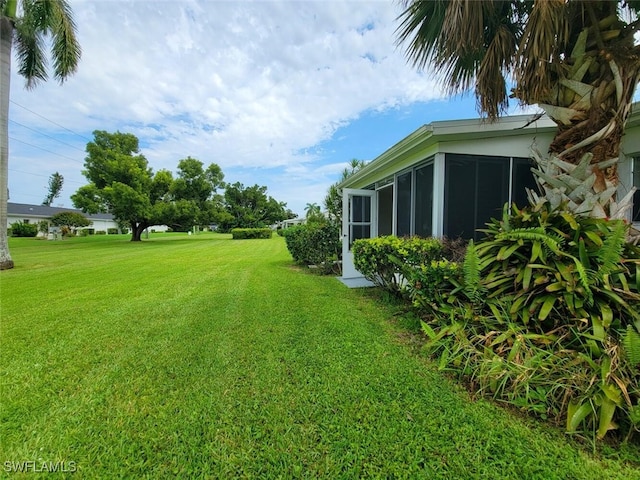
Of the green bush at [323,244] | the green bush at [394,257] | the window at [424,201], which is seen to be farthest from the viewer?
the green bush at [323,244]

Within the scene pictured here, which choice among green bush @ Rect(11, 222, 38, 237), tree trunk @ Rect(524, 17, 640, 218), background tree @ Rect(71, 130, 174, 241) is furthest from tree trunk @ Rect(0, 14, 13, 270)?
green bush @ Rect(11, 222, 38, 237)

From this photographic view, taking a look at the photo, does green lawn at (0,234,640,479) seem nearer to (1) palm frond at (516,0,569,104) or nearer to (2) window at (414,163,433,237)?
(2) window at (414,163,433,237)

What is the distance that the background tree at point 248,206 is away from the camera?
40.2m

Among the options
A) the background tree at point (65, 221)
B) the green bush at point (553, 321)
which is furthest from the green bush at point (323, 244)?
the background tree at point (65, 221)

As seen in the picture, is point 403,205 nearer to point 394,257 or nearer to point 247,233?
point 394,257

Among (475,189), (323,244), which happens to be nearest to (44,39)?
(323,244)

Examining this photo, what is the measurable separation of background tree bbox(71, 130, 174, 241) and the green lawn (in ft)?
56.1

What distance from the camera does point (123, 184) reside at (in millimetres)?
18891

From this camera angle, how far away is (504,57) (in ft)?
11.6

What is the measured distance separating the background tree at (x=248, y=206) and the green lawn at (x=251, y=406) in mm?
36688

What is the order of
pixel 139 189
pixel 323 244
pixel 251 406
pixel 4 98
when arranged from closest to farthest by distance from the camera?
pixel 251 406, pixel 323 244, pixel 4 98, pixel 139 189

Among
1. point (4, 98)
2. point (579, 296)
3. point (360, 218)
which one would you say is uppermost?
point (4, 98)

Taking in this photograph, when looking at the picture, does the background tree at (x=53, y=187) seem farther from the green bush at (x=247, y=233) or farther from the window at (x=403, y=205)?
the window at (x=403, y=205)

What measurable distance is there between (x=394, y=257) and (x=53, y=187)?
78158 mm
